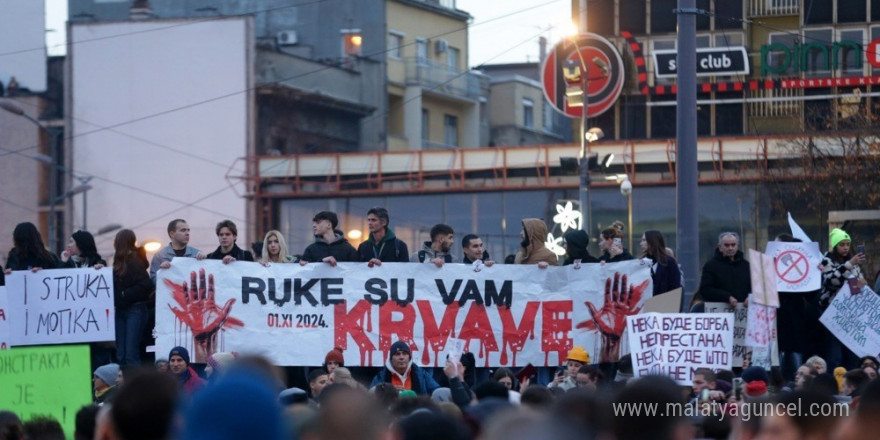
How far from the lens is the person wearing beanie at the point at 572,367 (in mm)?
12117

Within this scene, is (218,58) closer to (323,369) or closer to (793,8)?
(793,8)

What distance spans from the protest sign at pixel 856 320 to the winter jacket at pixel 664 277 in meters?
1.27

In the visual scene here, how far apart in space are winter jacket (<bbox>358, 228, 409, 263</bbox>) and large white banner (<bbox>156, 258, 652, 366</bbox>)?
278 millimetres

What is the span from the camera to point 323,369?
1255 cm

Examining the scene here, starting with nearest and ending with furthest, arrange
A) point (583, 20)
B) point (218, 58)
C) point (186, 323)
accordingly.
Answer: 1. point (186, 323)
2. point (583, 20)
3. point (218, 58)

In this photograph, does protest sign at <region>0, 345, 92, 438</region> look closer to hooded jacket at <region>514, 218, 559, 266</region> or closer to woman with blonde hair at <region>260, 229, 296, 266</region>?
woman with blonde hair at <region>260, 229, 296, 266</region>

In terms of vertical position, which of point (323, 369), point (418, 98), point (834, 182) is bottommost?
point (323, 369)

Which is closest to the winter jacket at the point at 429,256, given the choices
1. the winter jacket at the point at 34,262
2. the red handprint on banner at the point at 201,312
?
the red handprint on banner at the point at 201,312

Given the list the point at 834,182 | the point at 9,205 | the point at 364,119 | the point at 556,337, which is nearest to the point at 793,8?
the point at 834,182

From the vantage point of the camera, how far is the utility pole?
13.4 meters

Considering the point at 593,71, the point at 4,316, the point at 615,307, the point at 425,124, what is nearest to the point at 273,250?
the point at 4,316

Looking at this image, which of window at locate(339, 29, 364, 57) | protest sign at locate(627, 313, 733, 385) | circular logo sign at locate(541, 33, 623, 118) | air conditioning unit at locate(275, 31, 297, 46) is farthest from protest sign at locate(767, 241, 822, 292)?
air conditioning unit at locate(275, 31, 297, 46)

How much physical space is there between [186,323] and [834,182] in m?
26.6

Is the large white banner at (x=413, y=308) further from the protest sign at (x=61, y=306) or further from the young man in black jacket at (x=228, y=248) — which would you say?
the protest sign at (x=61, y=306)
